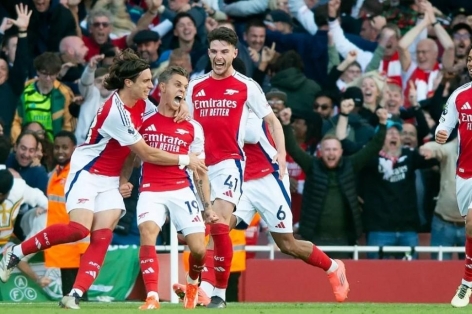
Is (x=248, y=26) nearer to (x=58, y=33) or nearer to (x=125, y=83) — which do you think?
(x=58, y=33)

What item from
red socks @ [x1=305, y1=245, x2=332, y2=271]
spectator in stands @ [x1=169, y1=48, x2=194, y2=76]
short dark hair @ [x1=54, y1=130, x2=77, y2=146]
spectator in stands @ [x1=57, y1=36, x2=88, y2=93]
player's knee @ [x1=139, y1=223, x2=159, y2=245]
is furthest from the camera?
spectator in stands @ [x1=57, y1=36, x2=88, y2=93]

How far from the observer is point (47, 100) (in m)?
17.3

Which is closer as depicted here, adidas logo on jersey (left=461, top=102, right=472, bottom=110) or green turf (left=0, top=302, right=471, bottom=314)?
green turf (left=0, top=302, right=471, bottom=314)

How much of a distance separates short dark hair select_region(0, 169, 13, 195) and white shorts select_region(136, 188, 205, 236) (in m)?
3.09

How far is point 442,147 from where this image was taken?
1705 cm

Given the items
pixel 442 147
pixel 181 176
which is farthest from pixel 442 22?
pixel 181 176

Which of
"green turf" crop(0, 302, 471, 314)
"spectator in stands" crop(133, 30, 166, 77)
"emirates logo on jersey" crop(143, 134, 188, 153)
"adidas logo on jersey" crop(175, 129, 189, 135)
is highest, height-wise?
"spectator in stands" crop(133, 30, 166, 77)

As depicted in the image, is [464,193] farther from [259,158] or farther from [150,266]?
[150,266]

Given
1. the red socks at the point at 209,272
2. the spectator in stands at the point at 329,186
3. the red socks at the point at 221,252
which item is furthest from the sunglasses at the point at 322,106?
the red socks at the point at 221,252

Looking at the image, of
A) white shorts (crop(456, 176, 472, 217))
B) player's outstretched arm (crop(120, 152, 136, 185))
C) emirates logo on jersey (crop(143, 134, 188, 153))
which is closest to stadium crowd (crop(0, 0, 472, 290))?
player's outstretched arm (crop(120, 152, 136, 185))

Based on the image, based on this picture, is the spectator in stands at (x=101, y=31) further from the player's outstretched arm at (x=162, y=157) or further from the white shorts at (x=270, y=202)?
the player's outstretched arm at (x=162, y=157)

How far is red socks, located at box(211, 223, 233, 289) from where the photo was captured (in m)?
12.8

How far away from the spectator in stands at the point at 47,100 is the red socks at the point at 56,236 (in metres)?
4.59

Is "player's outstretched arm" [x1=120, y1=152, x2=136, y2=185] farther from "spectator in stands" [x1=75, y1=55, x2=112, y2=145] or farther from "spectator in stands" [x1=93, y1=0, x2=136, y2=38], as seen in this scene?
"spectator in stands" [x1=93, y1=0, x2=136, y2=38]
